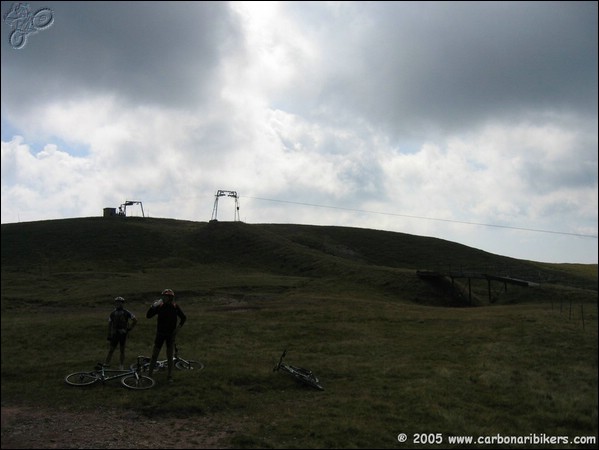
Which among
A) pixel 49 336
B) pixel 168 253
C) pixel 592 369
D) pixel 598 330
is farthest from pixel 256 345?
pixel 168 253

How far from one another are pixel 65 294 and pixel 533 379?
27325 mm

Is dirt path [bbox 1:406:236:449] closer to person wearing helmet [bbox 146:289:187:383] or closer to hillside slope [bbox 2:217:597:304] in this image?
person wearing helmet [bbox 146:289:187:383]

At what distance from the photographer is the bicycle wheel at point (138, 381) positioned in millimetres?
13922

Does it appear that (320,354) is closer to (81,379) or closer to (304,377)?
(304,377)

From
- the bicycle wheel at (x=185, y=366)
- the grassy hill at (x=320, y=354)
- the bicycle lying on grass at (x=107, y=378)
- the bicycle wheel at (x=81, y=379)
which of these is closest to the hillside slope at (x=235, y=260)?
the grassy hill at (x=320, y=354)

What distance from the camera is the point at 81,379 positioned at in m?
13.9

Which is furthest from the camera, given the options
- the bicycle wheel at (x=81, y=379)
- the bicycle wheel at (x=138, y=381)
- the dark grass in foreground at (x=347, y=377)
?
the bicycle wheel at (x=138, y=381)

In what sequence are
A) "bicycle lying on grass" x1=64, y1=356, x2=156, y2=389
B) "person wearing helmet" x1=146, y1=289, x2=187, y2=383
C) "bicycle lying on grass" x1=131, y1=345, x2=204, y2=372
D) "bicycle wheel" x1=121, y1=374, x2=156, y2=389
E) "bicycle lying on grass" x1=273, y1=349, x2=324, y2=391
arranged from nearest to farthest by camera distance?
"bicycle lying on grass" x1=64, y1=356, x2=156, y2=389, "bicycle wheel" x1=121, y1=374, x2=156, y2=389, "person wearing helmet" x1=146, y1=289, x2=187, y2=383, "bicycle lying on grass" x1=273, y1=349, x2=324, y2=391, "bicycle lying on grass" x1=131, y1=345, x2=204, y2=372

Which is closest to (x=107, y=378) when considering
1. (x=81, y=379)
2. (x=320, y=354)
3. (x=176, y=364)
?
(x=81, y=379)

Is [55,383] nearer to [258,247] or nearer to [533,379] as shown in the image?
[533,379]

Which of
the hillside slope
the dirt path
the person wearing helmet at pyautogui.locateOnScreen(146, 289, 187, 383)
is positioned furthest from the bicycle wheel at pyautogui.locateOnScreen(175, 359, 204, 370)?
the hillside slope

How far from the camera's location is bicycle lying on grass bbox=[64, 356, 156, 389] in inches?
543

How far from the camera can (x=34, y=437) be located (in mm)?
8523

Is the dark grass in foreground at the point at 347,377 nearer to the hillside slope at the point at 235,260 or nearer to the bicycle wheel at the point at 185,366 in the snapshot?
the bicycle wheel at the point at 185,366
